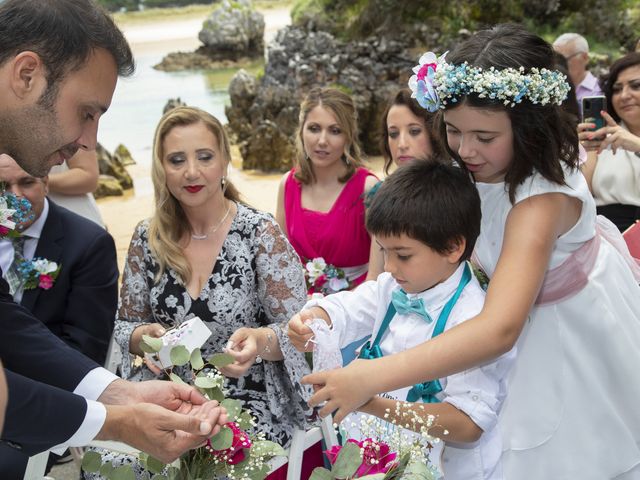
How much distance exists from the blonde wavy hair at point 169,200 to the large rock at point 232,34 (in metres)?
18.8

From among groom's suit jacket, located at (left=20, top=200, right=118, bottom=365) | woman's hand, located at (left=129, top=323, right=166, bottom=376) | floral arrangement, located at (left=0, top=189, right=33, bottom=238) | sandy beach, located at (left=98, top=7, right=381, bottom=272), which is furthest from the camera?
sandy beach, located at (left=98, top=7, right=381, bottom=272)

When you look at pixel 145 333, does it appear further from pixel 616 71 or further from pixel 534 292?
A: pixel 616 71

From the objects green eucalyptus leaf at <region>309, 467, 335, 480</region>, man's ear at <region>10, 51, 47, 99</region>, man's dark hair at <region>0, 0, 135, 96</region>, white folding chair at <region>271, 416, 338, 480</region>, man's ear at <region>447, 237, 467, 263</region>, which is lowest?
white folding chair at <region>271, 416, 338, 480</region>

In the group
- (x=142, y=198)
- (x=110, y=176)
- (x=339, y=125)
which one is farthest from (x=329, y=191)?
(x=110, y=176)

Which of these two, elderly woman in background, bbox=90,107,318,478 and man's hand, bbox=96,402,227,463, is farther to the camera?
elderly woman in background, bbox=90,107,318,478

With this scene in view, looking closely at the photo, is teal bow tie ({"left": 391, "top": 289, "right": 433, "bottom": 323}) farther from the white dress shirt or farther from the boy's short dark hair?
the boy's short dark hair

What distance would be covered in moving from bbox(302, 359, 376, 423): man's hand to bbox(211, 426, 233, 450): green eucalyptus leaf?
0.74 feet

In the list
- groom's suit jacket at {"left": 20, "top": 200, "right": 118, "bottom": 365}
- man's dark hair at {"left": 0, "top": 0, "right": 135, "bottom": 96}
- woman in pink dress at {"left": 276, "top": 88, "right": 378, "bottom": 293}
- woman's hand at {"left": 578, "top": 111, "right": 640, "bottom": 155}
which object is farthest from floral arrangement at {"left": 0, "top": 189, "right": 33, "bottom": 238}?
woman's hand at {"left": 578, "top": 111, "right": 640, "bottom": 155}

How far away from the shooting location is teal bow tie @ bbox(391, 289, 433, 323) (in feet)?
6.82

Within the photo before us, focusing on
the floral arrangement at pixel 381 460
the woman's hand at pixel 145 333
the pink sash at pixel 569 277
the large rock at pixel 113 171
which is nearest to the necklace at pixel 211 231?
the woman's hand at pixel 145 333

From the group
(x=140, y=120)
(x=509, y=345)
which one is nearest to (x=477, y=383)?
(x=509, y=345)

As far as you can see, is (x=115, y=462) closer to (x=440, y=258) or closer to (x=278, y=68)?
(x=440, y=258)

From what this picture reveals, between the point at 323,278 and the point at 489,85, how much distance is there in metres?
2.15

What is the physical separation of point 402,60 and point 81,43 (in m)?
10.3
